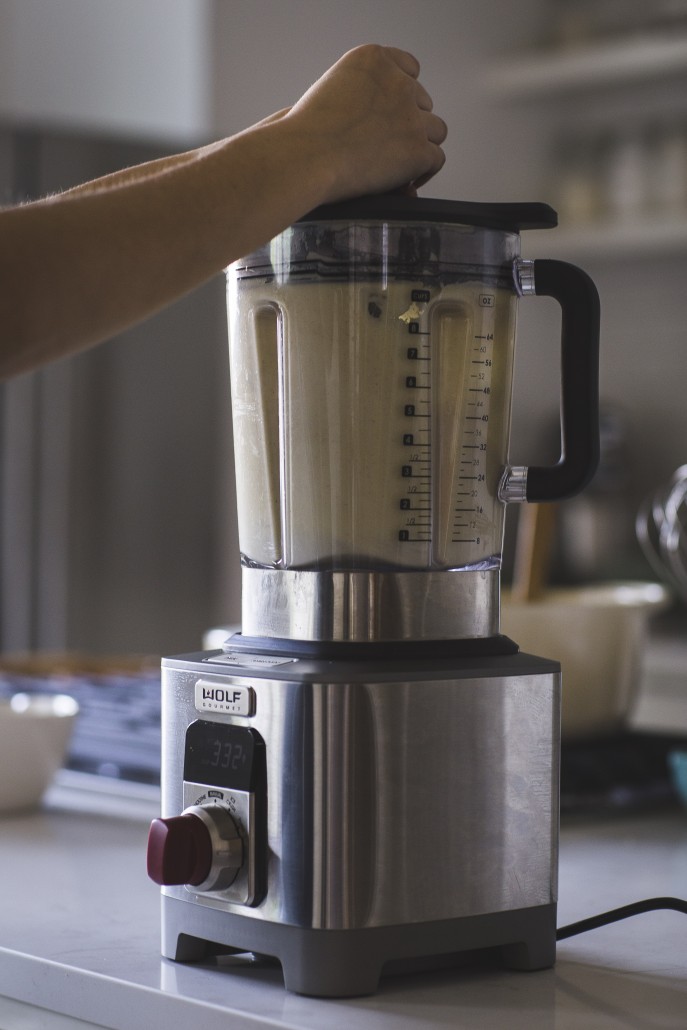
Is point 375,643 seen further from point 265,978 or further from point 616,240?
point 616,240

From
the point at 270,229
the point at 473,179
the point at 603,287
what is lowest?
the point at 270,229

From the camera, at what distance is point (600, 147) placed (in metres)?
3.13

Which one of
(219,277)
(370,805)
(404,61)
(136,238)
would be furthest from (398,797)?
(219,277)

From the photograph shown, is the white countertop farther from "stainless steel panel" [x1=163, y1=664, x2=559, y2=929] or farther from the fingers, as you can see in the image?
the fingers

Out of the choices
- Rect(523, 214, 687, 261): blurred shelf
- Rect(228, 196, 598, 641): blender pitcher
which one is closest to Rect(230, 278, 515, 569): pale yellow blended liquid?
Rect(228, 196, 598, 641): blender pitcher

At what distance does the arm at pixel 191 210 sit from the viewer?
0.57 meters

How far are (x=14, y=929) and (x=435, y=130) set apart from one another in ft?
1.53

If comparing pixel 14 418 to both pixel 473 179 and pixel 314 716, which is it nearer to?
pixel 473 179

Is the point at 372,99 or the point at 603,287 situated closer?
the point at 372,99

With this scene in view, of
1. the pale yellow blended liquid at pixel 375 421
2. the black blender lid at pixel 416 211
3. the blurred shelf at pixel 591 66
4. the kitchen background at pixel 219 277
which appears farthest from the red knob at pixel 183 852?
the blurred shelf at pixel 591 66

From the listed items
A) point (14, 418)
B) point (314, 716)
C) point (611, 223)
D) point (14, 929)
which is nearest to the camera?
point (314, 716)

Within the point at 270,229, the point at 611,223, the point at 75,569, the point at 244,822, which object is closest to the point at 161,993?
the point at 244,822

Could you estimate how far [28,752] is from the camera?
1.04 m

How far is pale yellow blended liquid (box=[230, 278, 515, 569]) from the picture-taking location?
2.16 ft
